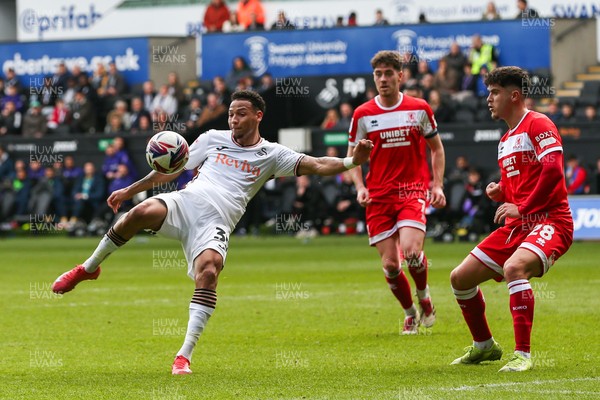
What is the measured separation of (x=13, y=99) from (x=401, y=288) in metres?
25.6

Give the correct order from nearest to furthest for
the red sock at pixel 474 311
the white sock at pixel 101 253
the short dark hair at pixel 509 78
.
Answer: the short dark hair at pixel 509 78, the red sock at pixel 474 311, the white sock at pixel 101 253

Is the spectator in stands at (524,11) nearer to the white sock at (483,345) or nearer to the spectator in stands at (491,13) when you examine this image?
the spectator in stands at (491,13)

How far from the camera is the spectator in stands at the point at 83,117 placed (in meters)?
35.0

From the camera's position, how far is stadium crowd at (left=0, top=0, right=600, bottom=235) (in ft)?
93.6


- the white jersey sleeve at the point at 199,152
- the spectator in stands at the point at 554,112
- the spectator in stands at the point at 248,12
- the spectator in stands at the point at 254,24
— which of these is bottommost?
the white jersey sleeve at the point at 199,152

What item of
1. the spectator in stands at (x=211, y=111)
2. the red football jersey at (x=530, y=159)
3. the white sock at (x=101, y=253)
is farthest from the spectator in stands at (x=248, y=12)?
the red football jersey at (x=530, y=159)

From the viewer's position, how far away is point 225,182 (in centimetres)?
1060

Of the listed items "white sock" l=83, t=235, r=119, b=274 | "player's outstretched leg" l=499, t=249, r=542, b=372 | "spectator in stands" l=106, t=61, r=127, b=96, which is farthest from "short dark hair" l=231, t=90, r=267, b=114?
"spectator in stands" l=106, t=61, r=127, b=96

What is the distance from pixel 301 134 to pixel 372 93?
6.58 feet

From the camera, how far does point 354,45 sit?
33.9 meters

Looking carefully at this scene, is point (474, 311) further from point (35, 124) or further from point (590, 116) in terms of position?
point (35, 124)

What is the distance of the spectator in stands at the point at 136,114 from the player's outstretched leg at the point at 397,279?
21159 millimetres

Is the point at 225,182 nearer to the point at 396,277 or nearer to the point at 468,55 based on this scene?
the point at 396,277

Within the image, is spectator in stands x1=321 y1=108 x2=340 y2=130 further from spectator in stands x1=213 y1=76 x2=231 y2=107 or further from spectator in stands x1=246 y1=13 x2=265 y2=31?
spectator in stands x1=246 y1=13 x2=265 y2=31
